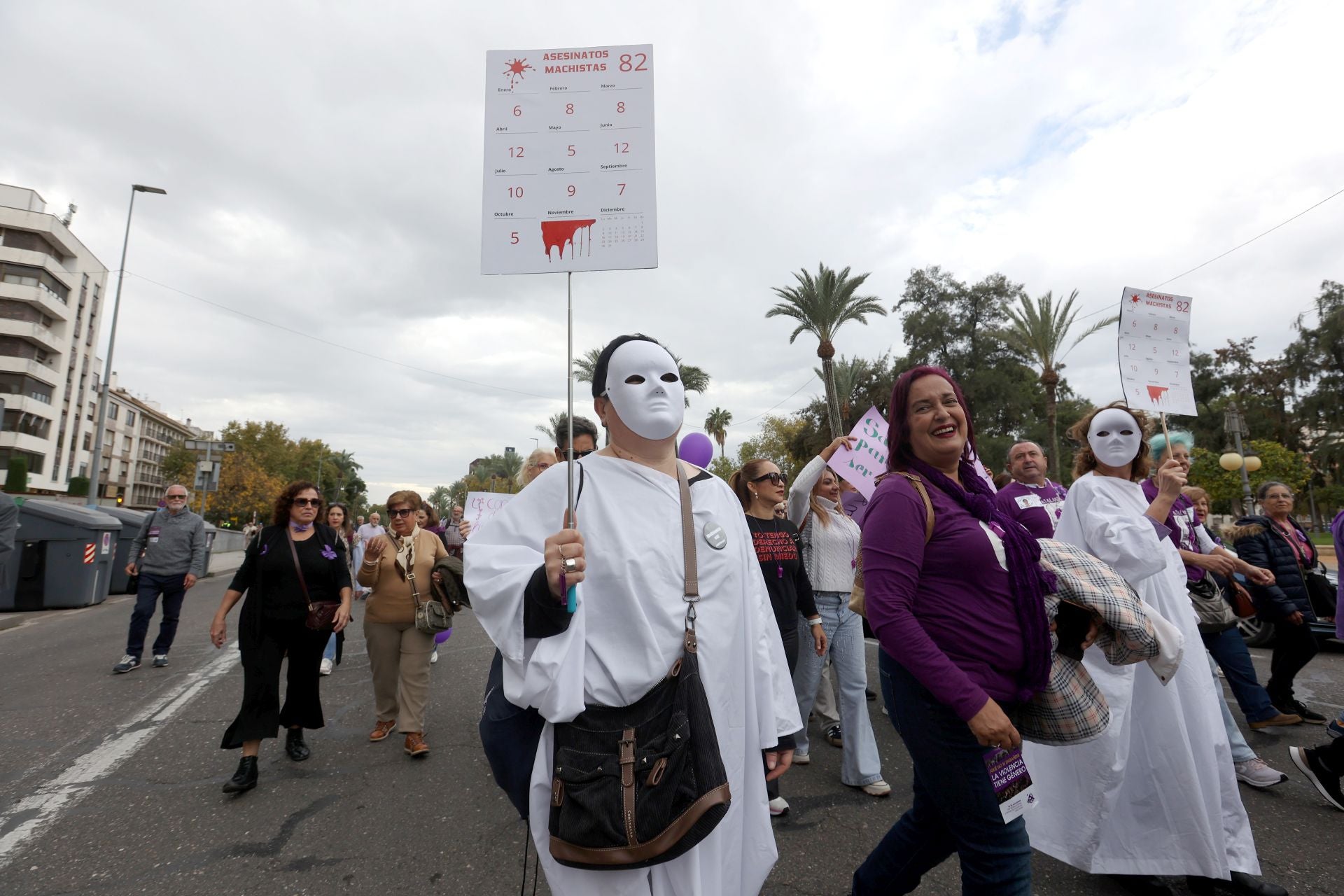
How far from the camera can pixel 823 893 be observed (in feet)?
9.31

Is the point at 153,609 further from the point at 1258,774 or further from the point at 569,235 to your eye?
the point at 1258,774

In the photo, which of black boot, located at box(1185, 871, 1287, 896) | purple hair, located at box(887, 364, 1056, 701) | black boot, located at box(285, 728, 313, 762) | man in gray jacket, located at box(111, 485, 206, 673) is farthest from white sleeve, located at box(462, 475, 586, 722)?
man in gray jacket, located at box(111, 485, 206, 673)

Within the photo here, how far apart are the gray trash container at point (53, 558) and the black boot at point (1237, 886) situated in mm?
14617

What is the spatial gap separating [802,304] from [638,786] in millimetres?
26382

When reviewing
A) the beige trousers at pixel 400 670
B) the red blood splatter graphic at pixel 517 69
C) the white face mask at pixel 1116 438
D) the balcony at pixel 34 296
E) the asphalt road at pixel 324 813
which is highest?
the balcony at pixel 34 296

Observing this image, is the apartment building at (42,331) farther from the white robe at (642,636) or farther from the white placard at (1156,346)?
the white placard at (1156,346)

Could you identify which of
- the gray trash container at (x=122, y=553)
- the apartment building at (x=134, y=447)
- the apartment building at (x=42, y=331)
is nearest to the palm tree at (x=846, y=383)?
the gray trash container at (x=122, y=553)

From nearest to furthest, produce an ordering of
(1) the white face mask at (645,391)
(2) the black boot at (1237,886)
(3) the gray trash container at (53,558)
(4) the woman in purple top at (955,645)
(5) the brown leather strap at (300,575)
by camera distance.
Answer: (4) the woman in purple top at (955,645) < (1) the white face mask at (645,391) < (2) the black boot at (1237,886) < (5) the brown leather strap at (300,575) < (3) the gray trash container at (53,558)

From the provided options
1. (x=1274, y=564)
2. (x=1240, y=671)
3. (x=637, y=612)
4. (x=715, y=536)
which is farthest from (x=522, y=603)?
(x=1274, y=564)

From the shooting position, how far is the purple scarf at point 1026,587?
194 cm

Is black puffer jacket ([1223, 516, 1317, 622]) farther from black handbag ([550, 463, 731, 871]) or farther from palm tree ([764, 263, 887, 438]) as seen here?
palm tree ([764, 263, 887, 438])

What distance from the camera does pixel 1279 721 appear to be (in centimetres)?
484

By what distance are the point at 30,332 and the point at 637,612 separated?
201 ft

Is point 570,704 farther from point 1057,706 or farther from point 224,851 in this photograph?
point 224,851
